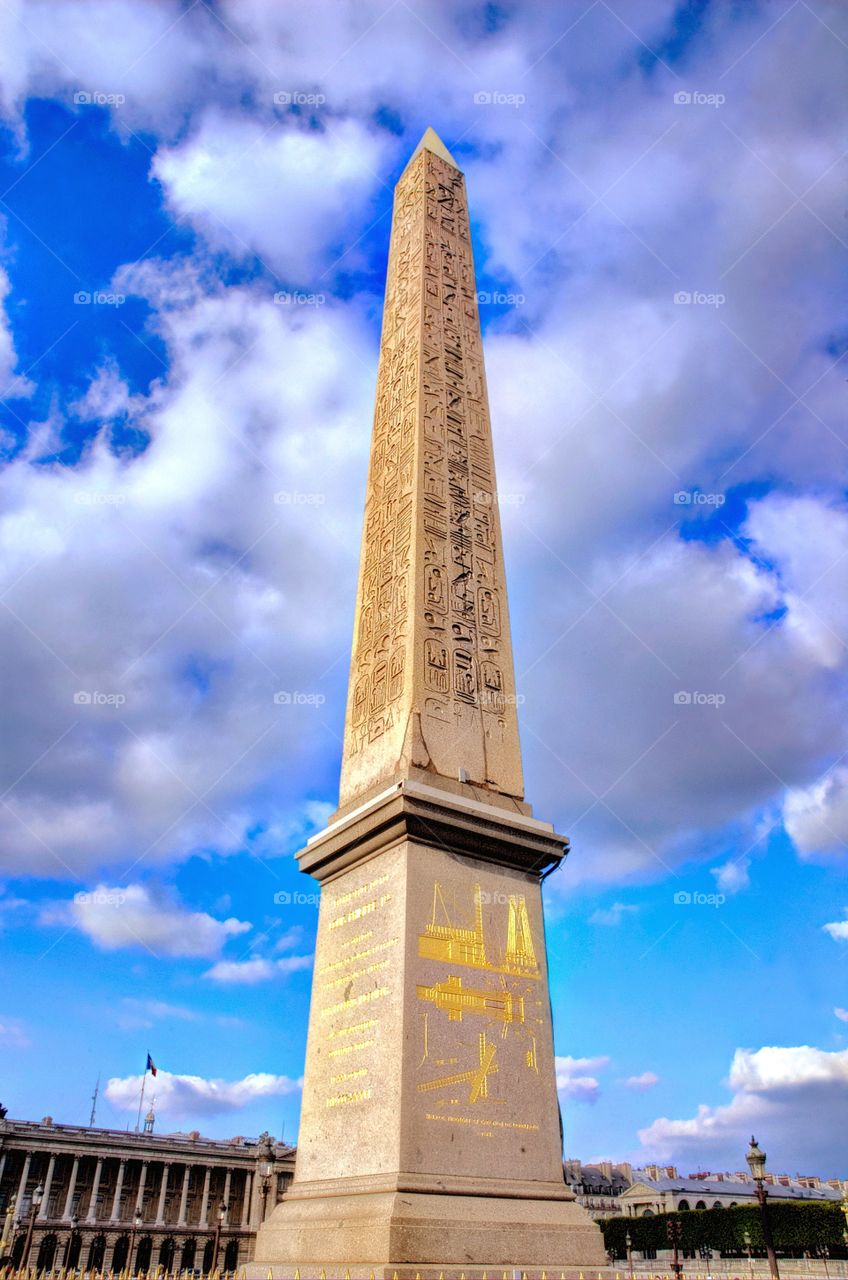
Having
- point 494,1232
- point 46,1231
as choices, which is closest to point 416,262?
point 494,1232

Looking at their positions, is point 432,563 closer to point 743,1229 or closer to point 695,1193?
point 743,1229

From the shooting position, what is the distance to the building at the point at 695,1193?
7688 centimetres

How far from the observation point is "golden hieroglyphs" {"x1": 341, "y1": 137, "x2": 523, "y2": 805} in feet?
28.9

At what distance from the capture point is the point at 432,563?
960cm

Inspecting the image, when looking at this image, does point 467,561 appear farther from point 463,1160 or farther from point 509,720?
point 463,1160

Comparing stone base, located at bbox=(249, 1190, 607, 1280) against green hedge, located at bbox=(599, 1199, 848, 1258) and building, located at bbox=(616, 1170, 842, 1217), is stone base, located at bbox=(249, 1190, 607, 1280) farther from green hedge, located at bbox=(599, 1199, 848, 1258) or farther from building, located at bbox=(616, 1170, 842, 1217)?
building, located at bbox=(616, 1170, 842, 1217)

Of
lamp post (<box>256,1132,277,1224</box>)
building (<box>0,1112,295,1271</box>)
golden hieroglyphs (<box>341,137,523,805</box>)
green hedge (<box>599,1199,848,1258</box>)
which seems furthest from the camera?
building (<box>0,1112,295,1271</box>)

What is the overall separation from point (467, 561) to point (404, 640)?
1.34m

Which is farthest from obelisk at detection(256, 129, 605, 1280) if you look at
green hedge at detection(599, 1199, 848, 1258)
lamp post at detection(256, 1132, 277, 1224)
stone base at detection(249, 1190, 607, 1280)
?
green hedge at detection(599, 1199, 848, 1258)

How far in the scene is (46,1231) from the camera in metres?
59.5

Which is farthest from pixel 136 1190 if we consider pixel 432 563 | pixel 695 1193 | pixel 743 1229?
pixel 432 563

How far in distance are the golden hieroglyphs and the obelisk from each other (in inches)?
1.0

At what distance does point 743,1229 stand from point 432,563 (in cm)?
5464

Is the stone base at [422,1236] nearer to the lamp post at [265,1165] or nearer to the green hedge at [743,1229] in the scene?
the lamp post at [265,1165]
